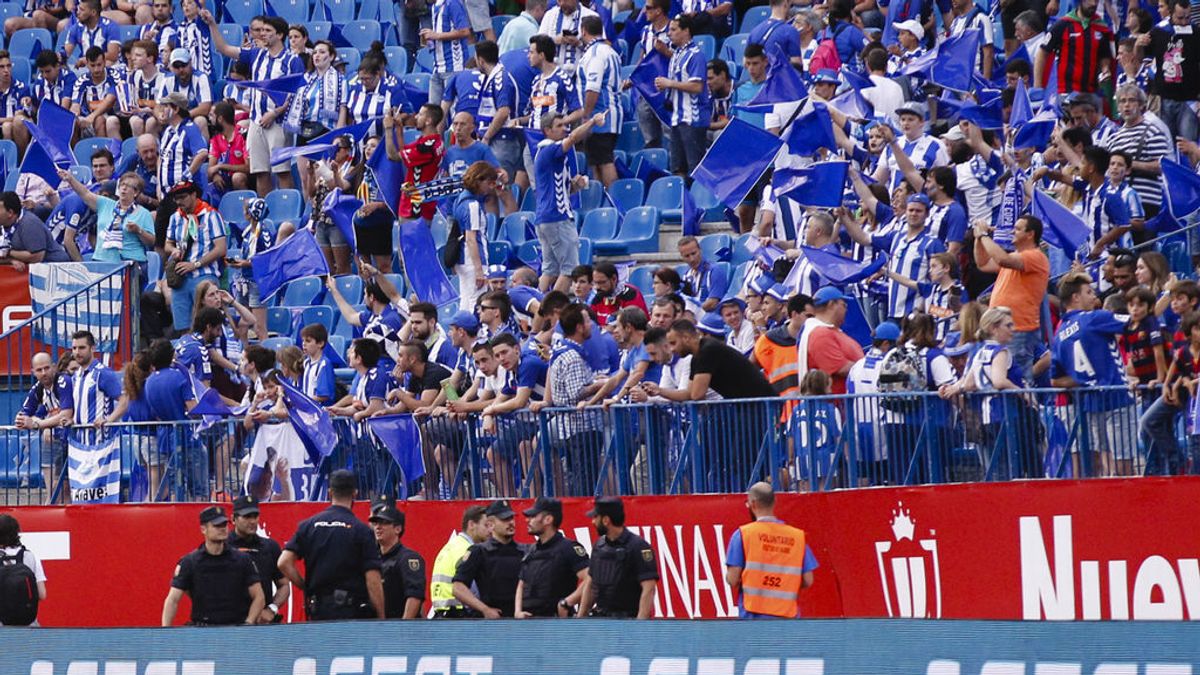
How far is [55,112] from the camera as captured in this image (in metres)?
23.3

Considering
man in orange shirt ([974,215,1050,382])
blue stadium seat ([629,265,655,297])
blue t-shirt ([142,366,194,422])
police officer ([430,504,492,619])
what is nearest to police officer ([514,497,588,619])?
police officer ([430,504,492,619])

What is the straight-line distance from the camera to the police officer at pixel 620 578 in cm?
1343

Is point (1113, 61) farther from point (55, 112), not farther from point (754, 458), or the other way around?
point (55, 112)

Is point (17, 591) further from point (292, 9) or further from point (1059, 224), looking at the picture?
point (292, 9)

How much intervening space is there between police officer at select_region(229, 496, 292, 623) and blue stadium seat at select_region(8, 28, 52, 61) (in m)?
13.1

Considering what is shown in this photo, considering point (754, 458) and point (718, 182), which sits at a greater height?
point (718, 182)

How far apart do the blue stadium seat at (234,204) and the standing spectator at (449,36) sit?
2241 millimetres

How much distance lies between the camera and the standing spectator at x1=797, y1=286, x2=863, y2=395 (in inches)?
594

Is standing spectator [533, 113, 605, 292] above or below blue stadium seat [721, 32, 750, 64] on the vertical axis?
below

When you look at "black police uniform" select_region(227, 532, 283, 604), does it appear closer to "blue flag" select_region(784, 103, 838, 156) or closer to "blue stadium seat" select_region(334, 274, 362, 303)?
"blue flag" select_region(784, 103, 838, 156)

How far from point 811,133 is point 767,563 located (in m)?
5.52

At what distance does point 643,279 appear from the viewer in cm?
1938

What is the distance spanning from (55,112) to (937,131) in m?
9.37

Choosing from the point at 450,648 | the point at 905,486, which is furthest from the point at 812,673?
the point at 905,486
